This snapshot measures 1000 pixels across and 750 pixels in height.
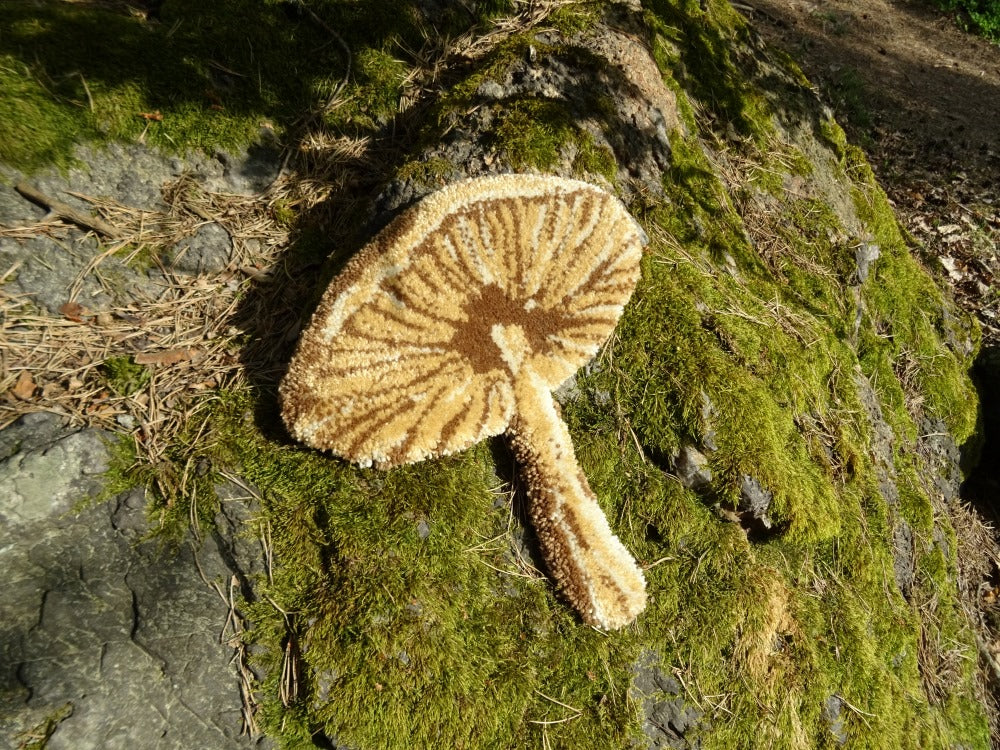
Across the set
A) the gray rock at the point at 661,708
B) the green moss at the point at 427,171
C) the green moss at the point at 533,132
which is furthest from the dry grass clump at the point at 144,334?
the gray rock at the point at 661,708

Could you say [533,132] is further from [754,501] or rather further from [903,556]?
[903,556]

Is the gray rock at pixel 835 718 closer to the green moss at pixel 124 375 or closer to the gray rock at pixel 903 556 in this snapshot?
the gray rock at pixel 903 556

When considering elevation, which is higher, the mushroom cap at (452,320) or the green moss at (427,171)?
the green moss at (427,171)

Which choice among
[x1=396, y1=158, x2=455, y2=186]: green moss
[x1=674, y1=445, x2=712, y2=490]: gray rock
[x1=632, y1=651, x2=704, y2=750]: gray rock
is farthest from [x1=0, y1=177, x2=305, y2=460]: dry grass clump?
[x1=632, y1=651, x2=704, y2=750]: gray rock

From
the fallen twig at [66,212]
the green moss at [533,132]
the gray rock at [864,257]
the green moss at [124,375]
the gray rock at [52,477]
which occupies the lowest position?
the gray rock at [52,477]

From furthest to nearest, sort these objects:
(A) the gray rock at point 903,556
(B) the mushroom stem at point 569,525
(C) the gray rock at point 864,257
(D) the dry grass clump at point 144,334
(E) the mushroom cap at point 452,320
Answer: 1. (C) the gray rock at point 864,257
2. (A) the gray rock at point 903,556
3. (B) the mushroom stem at point 569,525
4. (E) the mushroom cap at point 452,320
5. (D) the dry grass clump at point 144,334

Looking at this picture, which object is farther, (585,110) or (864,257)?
(864,257)

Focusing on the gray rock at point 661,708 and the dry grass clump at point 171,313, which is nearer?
the dry grass clump at point 171,313

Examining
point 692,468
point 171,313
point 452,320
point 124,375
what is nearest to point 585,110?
point 452,320
